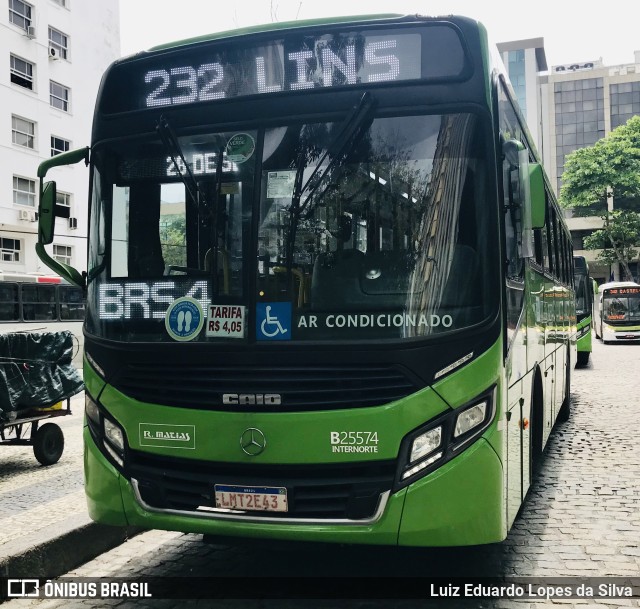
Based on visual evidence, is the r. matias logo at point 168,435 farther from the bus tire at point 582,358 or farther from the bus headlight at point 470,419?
the bus tire at point 582,358

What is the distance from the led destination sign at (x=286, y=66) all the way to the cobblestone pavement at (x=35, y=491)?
8.99 feet

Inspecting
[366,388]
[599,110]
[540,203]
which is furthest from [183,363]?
[599,110]

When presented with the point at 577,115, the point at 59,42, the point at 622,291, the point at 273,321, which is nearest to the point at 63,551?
the point at 273,321

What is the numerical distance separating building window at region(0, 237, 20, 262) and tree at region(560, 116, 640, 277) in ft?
117

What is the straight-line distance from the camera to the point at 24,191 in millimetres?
34969

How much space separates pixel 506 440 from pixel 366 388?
36.2 inches

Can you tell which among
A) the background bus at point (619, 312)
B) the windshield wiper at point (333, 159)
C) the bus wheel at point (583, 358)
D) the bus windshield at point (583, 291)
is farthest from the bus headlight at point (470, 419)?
the background bus at point (619, 312)

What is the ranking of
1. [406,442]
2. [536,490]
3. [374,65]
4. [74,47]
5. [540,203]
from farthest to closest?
[74,47]
[536,490]
[540,203]
[374,65]
[406,442]

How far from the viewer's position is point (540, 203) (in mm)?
5027

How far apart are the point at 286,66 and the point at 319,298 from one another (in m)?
1.28

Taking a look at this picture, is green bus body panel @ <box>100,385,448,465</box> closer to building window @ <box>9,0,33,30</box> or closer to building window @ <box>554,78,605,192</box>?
building window @ <box>9,0,33,30</box>

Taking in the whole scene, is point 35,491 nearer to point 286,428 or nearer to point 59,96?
point 286,428

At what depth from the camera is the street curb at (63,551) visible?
479 cm

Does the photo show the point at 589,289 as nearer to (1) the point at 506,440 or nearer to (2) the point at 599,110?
(1) the point at 506,440
